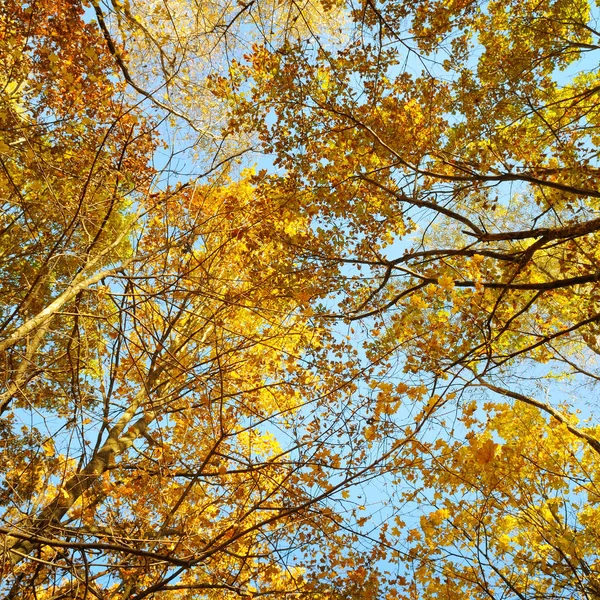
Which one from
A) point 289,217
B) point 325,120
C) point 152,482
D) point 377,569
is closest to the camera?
point 152,482

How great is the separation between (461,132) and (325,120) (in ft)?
5.76

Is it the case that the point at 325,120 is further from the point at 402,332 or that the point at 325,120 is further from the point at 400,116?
the point at 402,332

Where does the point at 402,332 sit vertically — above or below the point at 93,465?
above

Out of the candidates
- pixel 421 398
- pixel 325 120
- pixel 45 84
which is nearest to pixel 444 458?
pixel 421 398

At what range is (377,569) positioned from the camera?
4777mm

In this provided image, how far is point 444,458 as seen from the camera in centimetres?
363

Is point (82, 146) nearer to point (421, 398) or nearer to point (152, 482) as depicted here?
point (152, 482)

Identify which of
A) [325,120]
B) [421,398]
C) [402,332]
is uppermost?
[325,120]

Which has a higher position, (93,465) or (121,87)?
(121,87)

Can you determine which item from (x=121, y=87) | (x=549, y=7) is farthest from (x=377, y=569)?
(x=549, y=7)

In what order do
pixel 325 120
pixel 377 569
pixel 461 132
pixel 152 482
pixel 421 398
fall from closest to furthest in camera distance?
1. pixel 421 398
2. pixel 152 482
3. pixel 377 569
4. pixel 325 120
5. pixel 461 132

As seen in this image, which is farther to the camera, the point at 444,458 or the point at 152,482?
the point at 152,482

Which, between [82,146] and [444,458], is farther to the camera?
[82,146]

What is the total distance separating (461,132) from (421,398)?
11.9ft
